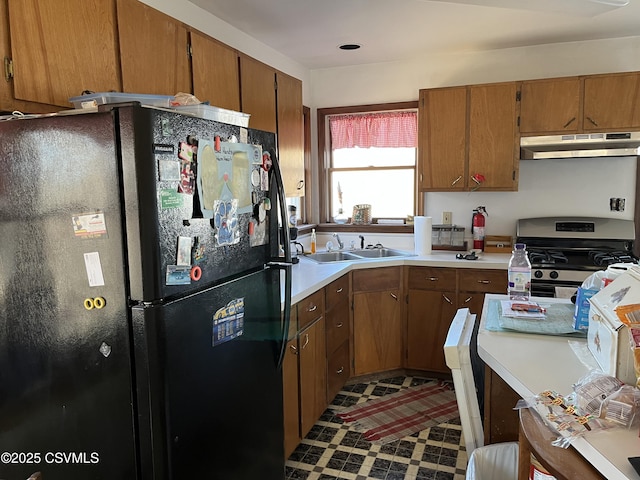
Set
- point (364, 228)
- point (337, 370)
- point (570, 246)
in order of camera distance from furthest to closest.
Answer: point (364, 228) < point (570, 246) < point (337, 370)

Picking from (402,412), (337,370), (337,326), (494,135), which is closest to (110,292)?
(337,326)

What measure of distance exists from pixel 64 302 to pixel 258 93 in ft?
5.85

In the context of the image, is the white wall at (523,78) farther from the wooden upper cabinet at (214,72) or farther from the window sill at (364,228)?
the wooden upper cabinet at (214,72)

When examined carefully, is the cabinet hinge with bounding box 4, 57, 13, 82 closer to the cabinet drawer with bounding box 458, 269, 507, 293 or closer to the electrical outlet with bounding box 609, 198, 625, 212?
the cabinet drawer with bounding box 458, 269, 507, 293

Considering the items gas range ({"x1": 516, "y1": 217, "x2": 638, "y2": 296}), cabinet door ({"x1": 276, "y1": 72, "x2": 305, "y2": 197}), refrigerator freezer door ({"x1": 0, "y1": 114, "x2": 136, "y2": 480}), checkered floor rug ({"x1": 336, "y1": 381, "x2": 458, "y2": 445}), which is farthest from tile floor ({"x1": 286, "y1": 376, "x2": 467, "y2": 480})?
cabinet door ({"x1": 276, "y1": 72, "x2": 305, "y2": 197})

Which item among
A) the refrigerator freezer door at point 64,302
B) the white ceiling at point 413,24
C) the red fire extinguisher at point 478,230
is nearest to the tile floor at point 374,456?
the refrigerator freezer door at point 64,302

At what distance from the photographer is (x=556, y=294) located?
3.09 m

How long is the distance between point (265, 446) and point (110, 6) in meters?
1.79

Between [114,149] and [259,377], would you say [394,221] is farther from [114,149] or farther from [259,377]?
[114,149]

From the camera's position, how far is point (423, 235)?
362 centimetres

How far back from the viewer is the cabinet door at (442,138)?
3.48 metres

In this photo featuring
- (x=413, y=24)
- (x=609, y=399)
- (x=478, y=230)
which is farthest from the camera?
(x=478, y=230)

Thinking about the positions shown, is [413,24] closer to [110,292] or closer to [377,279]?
[377,279]

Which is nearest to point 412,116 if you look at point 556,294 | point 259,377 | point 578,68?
point 578,68
